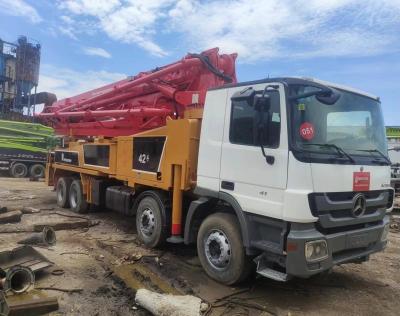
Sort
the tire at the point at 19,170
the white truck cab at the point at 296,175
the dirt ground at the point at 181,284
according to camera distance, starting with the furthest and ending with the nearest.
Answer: the tire at the point at 19,170 → the dirt ground at the point at 181,284 → the white truck cab at the point at 296,175

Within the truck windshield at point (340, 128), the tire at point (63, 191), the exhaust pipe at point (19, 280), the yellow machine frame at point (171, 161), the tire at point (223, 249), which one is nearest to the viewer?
the truck windshield at point (340, 128)

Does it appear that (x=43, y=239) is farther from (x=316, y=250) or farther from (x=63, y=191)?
(x=316, y=250)

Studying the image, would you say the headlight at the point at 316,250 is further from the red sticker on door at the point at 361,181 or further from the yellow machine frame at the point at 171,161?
the yellow machine frame at the point at 171,161

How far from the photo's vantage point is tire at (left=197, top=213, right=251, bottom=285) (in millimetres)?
4938

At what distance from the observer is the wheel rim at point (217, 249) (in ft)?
16.7

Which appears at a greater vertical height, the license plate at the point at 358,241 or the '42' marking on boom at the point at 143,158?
the '42' marking on boom at the point at 143,158

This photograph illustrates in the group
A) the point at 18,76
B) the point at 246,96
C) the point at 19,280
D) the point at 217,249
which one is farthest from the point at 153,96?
the point at 18,76

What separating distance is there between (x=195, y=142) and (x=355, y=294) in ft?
9.42

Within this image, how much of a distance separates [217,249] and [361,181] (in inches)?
75.8

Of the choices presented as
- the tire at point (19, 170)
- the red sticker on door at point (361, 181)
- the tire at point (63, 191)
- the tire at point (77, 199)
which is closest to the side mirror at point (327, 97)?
the red sticker on door at point (361, 181)

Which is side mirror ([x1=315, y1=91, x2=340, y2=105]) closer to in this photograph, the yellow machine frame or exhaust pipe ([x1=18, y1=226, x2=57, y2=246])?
the yellow machine frame

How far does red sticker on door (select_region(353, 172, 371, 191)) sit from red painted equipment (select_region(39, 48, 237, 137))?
2614mm

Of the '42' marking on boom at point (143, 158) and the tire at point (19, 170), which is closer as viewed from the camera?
the '42' marking on boom at point (143, 158)

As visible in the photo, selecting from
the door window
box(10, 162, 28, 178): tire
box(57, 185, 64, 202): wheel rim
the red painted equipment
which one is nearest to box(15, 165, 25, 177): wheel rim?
box(10, 162, 28, 178): tire
